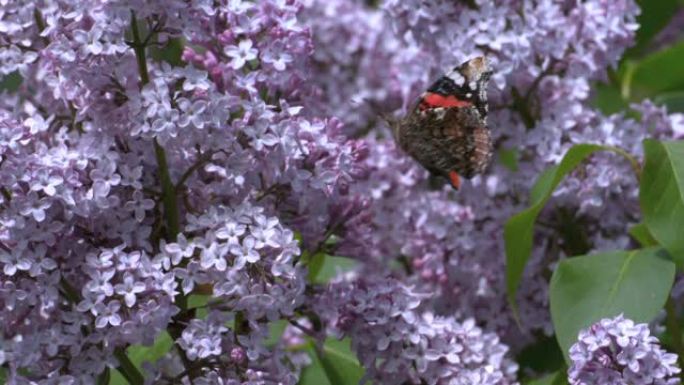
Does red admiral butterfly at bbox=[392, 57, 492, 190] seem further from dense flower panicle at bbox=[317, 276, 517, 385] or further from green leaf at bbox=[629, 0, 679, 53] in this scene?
green leaf at bbox=[629, 0, 679, 53]

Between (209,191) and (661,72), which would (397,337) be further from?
(661,72)

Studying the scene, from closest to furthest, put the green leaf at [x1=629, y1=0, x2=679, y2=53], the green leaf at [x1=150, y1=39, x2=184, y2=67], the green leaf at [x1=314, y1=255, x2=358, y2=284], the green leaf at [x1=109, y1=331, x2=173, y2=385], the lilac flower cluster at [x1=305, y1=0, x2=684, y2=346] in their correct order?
the green leaf at [x1=109, y1=331, x2=173, y2=385] → the green leaf at [x1=150, y1=39, x2=184, y2=67] → the lilac flower cluster at [x1=305, y1=0, x2=684, y2=346] → the green leaf at [x1=314, y1=255, x2=358, y2=284] → the green leaf at [x1=629, y1=0, x2=679, y2=53]

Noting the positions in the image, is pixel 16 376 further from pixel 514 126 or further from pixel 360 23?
pixel 360 23

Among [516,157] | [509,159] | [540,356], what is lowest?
[540,356]

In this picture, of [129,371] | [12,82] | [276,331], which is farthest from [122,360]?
[12,82]

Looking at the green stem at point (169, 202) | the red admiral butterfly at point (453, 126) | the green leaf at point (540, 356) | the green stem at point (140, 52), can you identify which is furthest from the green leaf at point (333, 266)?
the green stem at point (140, 52)

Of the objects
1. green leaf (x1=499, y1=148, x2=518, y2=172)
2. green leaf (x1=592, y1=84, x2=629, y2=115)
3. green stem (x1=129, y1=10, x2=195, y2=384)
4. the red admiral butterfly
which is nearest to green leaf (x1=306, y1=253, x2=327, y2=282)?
the red admiral butterfly

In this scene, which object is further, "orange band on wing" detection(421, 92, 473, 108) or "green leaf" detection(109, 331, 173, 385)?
"orange band on wing" detection(421, 92, 473, 108)
